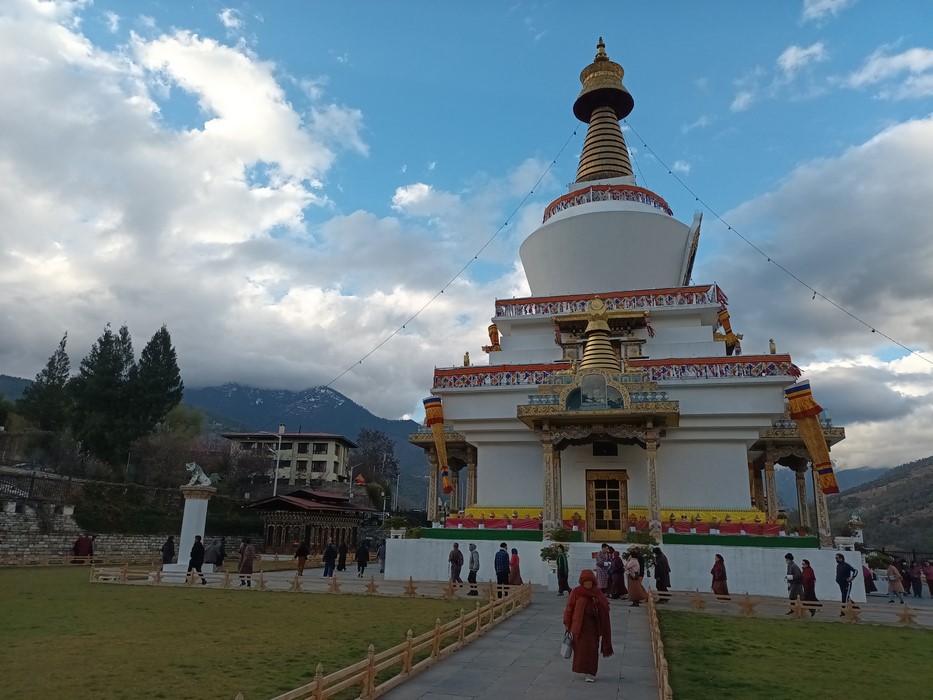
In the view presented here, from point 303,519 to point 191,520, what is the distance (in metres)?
18.8

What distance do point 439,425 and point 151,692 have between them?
18.2m

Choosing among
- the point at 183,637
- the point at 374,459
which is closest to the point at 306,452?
the point at 374,459

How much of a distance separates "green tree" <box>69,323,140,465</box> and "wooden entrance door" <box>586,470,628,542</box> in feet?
126

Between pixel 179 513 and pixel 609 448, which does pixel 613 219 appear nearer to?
pixel 609 448

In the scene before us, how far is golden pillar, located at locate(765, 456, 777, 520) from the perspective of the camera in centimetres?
2541

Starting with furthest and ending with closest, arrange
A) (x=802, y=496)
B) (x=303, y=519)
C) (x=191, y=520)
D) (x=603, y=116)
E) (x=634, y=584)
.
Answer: (x=303, y=519)
(x=603, y=116)
(x=802, y=496)
(x=191, y=520)
(x=634, y=584)

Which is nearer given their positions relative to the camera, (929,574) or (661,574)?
(661,574)

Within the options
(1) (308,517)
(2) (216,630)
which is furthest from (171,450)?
(2) (216,630)

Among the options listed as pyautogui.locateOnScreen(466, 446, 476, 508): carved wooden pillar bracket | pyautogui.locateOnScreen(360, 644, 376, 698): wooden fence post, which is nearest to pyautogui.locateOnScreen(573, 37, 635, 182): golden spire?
pyautogui.locateOnScreen(466, 446, 476, 508): carved wooden pillar bracket

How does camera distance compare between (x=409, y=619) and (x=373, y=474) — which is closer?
(x=409, y=619)

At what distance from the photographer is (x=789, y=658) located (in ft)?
33.0

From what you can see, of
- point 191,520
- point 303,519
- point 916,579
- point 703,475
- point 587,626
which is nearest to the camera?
point 587,626

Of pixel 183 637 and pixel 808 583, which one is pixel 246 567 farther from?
pixel 808 583

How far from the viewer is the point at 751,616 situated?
14391 millimetres
